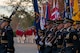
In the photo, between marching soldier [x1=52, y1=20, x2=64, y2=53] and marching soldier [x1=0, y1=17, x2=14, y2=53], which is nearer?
marching soldier [x1=0, y1=17, x2=14, y2=53]

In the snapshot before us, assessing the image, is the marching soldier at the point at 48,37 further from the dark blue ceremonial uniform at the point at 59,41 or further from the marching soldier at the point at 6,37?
the marching soldier at the point at 6,37

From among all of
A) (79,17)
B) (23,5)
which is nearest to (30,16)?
(23,5)

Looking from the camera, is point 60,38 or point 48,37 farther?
point 48,37

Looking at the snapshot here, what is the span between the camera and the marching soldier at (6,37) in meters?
11.6

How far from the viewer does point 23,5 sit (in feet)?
152

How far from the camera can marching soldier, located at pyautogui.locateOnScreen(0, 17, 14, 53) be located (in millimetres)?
11633

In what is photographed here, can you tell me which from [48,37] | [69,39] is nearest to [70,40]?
[69,39]

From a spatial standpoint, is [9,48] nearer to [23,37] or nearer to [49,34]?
[49,34]

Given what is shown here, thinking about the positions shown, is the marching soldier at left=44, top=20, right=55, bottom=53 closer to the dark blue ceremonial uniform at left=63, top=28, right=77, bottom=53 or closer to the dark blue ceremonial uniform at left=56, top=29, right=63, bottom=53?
the dark blue ceremonial uniform at left=56, top=29, right=63, bottom=53

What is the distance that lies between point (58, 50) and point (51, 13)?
267 inches

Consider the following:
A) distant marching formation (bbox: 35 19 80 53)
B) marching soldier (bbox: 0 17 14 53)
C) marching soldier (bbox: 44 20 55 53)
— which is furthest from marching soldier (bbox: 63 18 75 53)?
marching soldier (bbox: 44 20 55 53)

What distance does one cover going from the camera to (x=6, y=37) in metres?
11.9

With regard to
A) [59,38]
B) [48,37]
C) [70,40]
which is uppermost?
[70,40]

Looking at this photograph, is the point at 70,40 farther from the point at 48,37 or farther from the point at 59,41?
the point at 48,37
